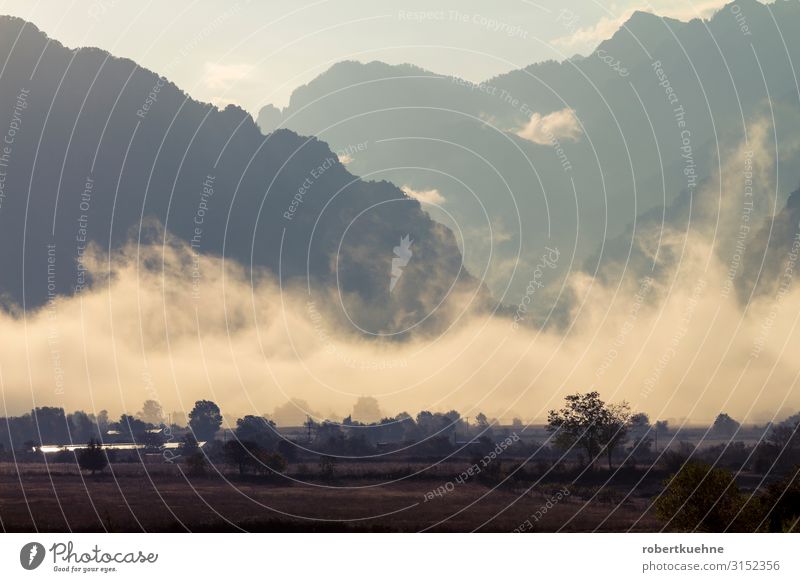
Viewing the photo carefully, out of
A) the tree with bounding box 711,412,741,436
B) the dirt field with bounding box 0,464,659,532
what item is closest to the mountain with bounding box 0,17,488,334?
the dirt field with bounding box 0,464,659,532

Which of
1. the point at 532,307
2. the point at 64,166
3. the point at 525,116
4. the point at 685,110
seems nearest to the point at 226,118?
the point at 64,166

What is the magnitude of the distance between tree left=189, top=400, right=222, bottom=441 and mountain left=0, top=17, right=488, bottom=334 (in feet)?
62.2

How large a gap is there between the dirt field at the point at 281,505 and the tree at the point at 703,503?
19.3 meters

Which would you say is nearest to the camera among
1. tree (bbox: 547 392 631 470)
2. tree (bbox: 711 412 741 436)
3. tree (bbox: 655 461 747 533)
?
tree (bbox: 655 461 747 533)

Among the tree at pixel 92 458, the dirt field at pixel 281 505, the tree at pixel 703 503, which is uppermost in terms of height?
the tree at pixel 92 458

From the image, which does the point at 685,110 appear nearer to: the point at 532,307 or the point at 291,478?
the point at 532,307

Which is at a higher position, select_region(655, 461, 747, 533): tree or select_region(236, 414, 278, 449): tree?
select_region(236, 414, 278, 449): tree

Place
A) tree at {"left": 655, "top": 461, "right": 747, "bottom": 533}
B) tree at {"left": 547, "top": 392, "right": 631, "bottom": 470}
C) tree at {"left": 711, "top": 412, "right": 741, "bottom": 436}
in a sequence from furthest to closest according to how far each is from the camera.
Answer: tree at {"left": 711, "top": 412, "right": 741, "bottom": 436} < tree at {"left": 547, "top": 392, "right": 631, "bottom": 470} < tree at {"left": 655, "top": 461, "right": 747, "bottom": 533}

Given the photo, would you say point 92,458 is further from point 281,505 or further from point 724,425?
point 724,425

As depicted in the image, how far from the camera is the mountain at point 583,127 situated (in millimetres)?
161500

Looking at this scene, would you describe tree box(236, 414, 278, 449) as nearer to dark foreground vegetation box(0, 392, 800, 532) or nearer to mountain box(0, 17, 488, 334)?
dark foreground vegetation box(0, 392, 800, 532)

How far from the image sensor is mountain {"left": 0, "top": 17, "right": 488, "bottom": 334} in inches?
6102

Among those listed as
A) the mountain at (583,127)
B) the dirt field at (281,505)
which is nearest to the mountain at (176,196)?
the mountain at (583,127)

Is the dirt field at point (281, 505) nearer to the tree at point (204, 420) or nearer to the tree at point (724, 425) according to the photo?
the tree at point (204, 420)
